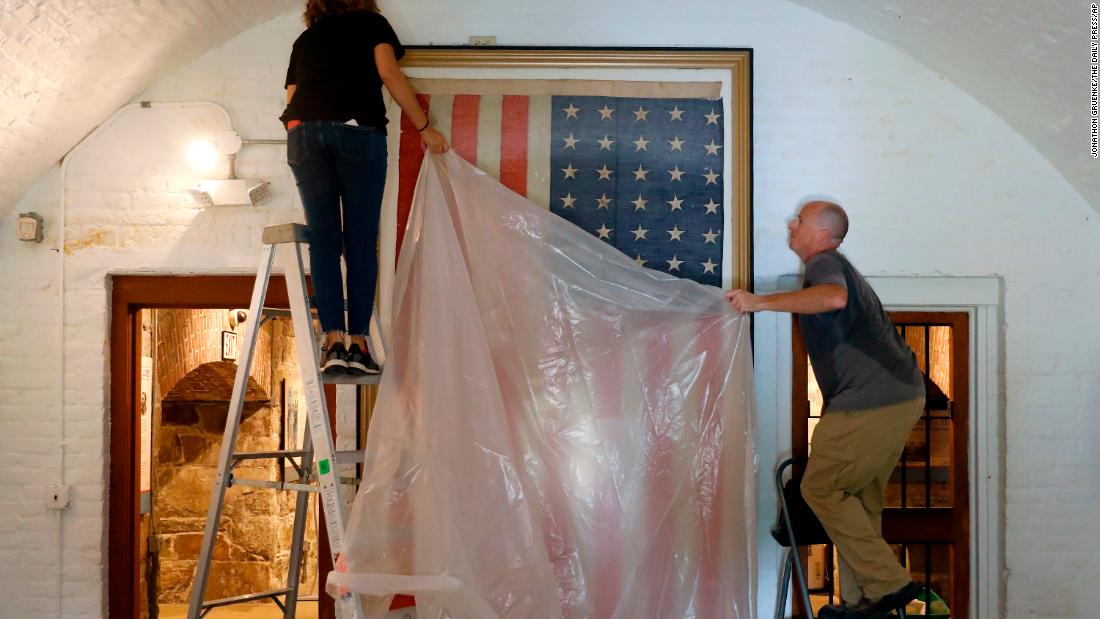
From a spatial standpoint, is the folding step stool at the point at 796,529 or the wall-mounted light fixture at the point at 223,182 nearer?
the folding step stool at the point at 796,529

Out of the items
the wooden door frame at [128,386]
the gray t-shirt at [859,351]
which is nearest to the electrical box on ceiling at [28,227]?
the wooden door frame at [128,386]

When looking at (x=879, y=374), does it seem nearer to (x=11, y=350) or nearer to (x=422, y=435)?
(x=422, y=435)

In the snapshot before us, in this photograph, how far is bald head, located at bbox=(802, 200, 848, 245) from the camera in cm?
296

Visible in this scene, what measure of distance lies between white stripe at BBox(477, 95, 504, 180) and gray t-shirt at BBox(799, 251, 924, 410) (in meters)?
1.20

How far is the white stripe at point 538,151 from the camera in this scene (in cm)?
323

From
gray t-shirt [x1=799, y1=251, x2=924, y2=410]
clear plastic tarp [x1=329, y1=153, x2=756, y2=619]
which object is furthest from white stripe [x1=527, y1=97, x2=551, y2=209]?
gray t-shirt [x1=799, y1=251, x2=924, y2=410]

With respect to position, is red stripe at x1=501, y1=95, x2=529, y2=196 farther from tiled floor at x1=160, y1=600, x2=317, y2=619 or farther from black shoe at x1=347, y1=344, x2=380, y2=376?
tiled floor at x1=160, y1=600, x2=317, y2=619

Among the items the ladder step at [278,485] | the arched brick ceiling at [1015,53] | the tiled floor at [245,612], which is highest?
the arched brick ceiling at [1015,53]

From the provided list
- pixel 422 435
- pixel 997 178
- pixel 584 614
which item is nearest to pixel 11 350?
pixel 422 435

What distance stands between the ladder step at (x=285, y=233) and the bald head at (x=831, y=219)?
1679 millimetres

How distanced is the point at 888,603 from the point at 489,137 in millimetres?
2035

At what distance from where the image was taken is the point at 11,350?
333cm

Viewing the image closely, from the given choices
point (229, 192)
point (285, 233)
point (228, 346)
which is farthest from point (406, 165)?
point (228, 346)

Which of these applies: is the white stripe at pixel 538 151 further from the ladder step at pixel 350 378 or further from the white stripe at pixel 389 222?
the ladder step at pixel 350 378
